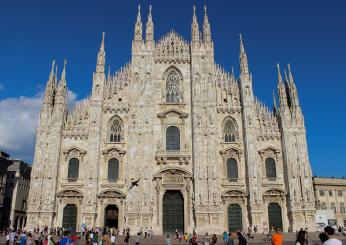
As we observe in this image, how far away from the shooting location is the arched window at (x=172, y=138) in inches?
1430

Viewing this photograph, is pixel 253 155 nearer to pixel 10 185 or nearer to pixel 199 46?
pixel 199 46

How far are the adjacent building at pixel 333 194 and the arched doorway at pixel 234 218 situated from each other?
27.4 m

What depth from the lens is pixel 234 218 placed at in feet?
113

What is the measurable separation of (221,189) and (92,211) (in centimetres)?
1271

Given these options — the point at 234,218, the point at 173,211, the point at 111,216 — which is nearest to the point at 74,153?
the point at 111,216

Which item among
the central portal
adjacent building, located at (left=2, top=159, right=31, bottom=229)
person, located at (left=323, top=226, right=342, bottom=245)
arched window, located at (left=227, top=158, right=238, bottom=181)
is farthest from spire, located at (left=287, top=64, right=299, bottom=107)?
adjacent building, located at (left=2, top=159, right=31, bottom=229)

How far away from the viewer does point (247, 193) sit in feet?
113

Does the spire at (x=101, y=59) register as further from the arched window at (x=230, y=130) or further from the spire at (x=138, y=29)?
the arched window at (x=230, y=130)

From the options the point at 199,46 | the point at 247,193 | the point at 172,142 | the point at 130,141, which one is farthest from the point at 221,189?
the point at 199,46

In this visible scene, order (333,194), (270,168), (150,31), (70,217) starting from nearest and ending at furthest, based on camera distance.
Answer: (70,217) → (270,168) → (150,31) → (333,194)

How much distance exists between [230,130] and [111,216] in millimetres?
15145

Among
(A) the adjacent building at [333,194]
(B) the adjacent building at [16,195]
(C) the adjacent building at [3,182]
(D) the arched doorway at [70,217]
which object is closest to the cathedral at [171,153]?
(D) the arched doorway at [70,217]

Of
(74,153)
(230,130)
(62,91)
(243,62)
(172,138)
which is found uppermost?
(243,62)

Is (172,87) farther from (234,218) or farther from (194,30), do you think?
(234,218)
